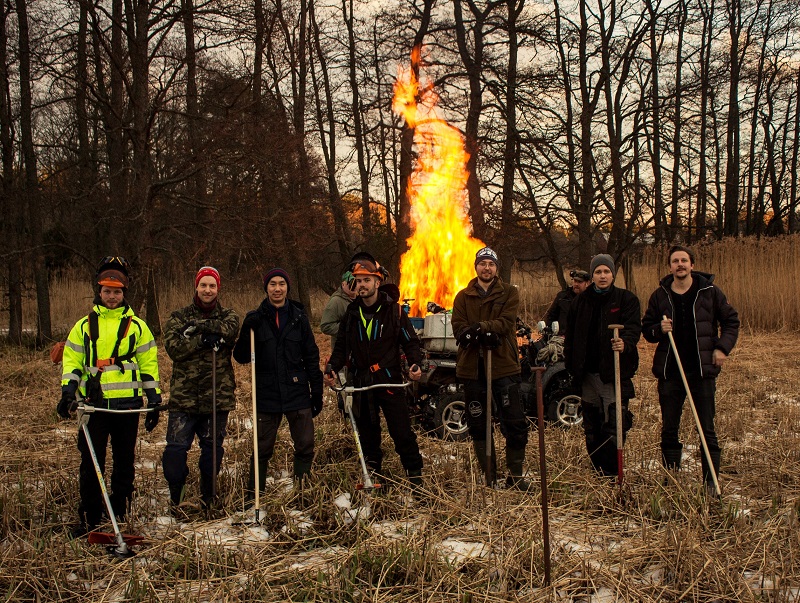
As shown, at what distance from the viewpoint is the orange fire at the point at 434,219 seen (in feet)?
31.9

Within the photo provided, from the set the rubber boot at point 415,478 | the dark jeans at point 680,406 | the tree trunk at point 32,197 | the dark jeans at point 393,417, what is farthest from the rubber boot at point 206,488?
the tree trunk at point 32,197

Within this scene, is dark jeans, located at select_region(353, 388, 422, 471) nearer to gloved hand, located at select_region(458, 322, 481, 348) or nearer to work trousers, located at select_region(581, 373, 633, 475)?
gloved hand, located at select_region(458, 322, 481, 348)

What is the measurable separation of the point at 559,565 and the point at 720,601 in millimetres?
780

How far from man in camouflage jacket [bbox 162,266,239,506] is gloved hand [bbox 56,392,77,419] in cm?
65

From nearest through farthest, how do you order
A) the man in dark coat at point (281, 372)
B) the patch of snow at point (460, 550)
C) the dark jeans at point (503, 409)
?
the patch of snow at point (460, 550) < the man in dark coat at point (281, 372) < the dark jeans at point (503, 409)

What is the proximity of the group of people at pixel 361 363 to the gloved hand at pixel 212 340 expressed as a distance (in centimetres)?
1

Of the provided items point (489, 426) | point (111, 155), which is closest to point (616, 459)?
point (489, 426)

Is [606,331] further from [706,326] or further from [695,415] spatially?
[695,415]

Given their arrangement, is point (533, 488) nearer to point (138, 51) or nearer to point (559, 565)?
point (559, 565)

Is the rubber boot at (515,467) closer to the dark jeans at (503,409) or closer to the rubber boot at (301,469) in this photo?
the dark jeans at (503,409)

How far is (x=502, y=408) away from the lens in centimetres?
515

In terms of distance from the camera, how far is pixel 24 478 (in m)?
5.12

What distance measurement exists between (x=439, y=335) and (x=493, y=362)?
6.40 feet

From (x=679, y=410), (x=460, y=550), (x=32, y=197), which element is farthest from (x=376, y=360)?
(x=32, y=197)
